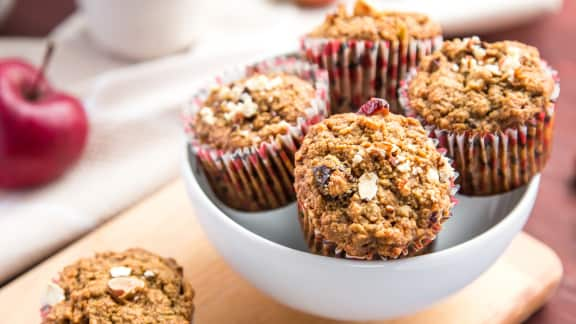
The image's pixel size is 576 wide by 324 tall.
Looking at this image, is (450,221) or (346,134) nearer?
(346,134)

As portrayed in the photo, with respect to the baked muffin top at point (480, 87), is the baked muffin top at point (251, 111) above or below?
below

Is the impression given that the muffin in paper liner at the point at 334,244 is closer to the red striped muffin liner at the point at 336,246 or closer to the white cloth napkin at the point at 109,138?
the red striped muffin liner at the point at 336,246

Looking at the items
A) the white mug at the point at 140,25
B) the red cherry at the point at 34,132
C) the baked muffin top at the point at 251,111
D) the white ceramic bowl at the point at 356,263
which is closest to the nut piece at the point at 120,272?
the white ceramic bowl at the point at 356,263

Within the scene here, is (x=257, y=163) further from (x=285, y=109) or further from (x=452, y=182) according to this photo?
(x=452, y=182)

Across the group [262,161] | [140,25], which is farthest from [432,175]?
[140,25]

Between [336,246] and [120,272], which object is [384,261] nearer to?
[336,246]

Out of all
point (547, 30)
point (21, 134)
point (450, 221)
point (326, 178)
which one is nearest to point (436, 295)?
point (450, 221)

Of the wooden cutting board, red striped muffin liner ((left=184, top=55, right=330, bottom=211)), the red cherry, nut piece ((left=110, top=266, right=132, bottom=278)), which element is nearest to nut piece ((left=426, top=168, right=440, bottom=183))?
red striped muffin liner ((left=184, top=55, right=330, bottom=211))
